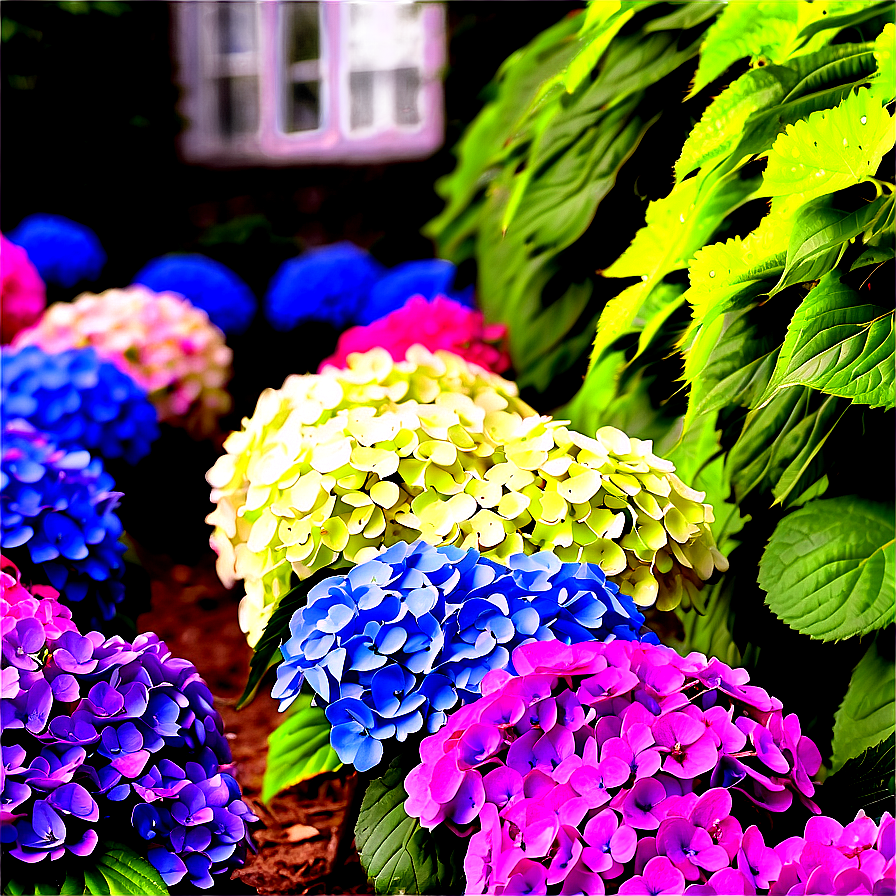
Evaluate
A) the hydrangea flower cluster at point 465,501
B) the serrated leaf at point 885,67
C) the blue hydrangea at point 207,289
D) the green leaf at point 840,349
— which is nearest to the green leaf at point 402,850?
the hydrangea flower cluster at point 465,501

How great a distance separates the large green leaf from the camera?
1.18m

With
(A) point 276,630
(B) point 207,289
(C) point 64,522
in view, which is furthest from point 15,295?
(A) point 276,630

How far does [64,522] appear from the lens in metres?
1.43

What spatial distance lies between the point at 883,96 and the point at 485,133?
1.57 m

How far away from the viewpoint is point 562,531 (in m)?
1.14

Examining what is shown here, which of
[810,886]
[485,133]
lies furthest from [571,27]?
[810,886]

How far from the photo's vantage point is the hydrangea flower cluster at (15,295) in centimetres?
273

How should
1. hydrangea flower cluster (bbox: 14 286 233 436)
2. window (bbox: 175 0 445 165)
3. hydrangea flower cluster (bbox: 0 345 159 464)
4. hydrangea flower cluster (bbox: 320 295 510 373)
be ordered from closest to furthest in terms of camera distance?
hydrangea flower cluster (bbox: 0 345 159 464), hydrangea flower cluster (bbox: 320 295 510 373), hydrangea flower cluster (bbox: 14 286 233 436), window (bbox: 175 0 445 165)

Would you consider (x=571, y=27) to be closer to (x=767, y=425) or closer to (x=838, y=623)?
(x=767, y=425)

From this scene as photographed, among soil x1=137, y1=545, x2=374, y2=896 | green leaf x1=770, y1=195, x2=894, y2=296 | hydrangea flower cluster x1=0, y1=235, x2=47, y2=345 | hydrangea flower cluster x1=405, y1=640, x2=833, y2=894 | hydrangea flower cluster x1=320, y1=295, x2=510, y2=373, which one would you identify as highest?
green leaf x1=770, y1=195, x2=894, y2=296

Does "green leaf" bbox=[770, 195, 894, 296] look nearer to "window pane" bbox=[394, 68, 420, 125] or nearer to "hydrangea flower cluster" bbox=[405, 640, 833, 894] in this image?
"hydrangea flower cluster" bbox=[405, 640, 833, 894]

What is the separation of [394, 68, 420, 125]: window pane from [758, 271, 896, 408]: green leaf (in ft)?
12.2

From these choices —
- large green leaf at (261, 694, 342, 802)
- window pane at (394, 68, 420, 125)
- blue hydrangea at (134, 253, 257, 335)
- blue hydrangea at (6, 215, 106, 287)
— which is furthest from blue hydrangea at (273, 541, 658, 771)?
window pane at (394, 68, 420, 125)

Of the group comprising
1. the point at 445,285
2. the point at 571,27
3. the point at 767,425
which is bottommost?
the point at 445,285
